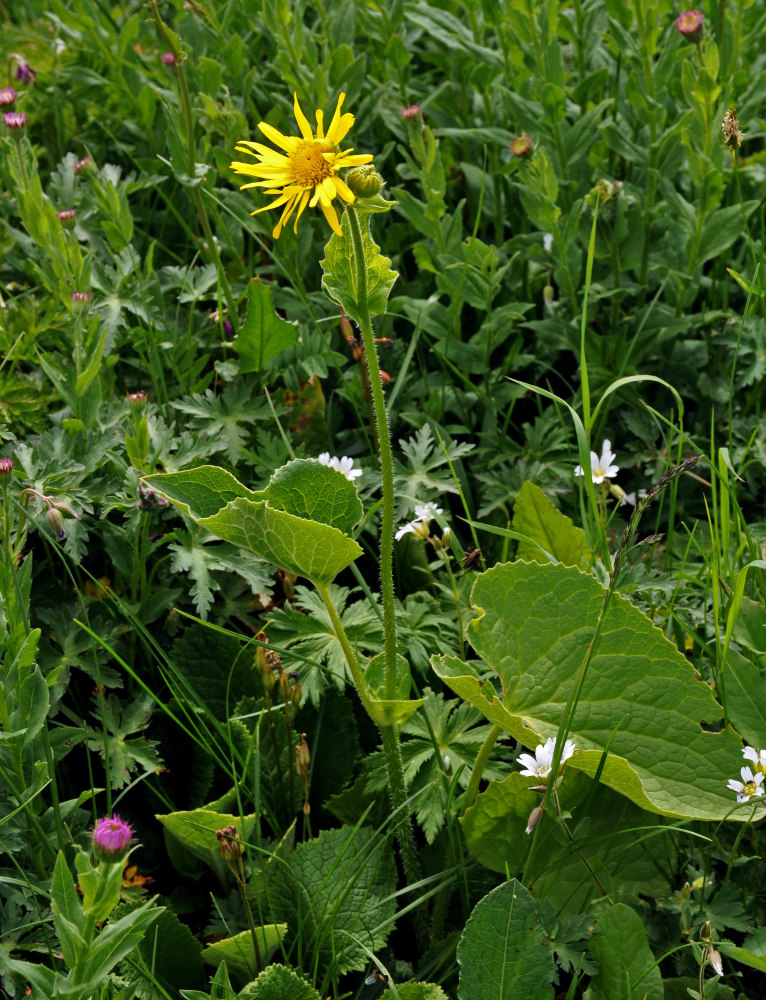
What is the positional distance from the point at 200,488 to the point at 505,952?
87cm

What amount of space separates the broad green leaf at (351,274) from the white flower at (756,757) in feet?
3.07

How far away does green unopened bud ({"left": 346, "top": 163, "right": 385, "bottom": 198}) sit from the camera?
1.39 metres

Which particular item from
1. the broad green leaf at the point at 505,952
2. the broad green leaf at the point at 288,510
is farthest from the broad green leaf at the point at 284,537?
the broad green leaf at the point at 505,952

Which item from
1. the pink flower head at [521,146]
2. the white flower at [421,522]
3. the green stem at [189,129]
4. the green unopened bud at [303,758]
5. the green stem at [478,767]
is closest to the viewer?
the green stem at [478,767]

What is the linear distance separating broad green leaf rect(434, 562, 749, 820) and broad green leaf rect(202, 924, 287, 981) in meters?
0.52

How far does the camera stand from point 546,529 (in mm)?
2119

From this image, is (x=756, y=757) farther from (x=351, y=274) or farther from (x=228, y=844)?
(x=351, y=274)

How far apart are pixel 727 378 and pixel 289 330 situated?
1.18 meters

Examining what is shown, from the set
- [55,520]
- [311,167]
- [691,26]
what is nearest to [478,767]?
[55,520]

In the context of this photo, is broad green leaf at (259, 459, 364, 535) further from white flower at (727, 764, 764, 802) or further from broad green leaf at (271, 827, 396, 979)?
white flower at (727, 764, 764, 802)

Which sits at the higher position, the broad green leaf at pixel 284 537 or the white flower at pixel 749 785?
the broad green leaf at pixel 284 537

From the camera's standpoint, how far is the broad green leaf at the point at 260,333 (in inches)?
92.7

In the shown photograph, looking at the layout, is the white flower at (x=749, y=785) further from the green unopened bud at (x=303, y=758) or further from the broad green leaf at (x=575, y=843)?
the green unopened bud at (x=303, y=758)

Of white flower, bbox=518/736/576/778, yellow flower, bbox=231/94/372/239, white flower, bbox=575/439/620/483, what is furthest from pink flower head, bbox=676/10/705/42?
white flower, bbox=518/736/576/778
